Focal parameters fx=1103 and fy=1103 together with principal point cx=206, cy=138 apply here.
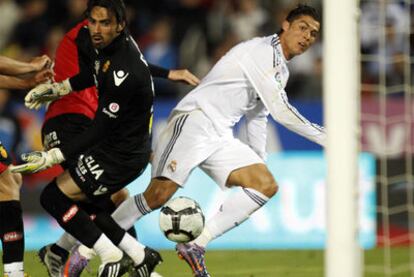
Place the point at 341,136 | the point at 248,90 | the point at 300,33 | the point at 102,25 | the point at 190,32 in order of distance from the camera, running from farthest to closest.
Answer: the point at 190,32 < the point at 248,90 < the point at 300,33 < the point at 102,25 < the point at 341,136

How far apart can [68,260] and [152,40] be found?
607 centimetres

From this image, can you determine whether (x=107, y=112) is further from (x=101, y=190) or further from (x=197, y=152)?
(x=197, y=152)

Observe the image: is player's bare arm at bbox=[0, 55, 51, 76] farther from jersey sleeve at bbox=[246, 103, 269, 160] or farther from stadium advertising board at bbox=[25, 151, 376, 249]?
stadium advertising board at bbox=[25, 151, 376, 249]

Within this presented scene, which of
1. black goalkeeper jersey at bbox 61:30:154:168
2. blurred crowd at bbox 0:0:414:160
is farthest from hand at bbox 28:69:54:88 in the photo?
blurred crowd at bbox 0:0:414:160

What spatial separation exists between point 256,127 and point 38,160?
6.21 feet

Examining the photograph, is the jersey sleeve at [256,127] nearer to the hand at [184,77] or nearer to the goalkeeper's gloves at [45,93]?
the hand at [184,77]

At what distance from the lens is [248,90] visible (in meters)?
7.78

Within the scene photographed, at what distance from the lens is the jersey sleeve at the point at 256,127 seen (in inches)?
317

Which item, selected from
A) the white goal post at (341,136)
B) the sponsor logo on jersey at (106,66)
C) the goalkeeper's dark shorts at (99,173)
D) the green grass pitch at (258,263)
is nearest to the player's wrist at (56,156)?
the goalkeeper's dark shorts at (99,173)

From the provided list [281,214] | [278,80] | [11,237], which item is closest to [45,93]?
[11,237]

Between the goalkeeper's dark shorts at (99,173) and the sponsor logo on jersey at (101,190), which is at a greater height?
the goalkeeper's dark shorts at (99,173)

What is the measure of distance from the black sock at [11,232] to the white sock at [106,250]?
504 mm

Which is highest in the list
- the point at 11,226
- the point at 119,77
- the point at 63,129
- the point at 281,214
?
the point at 119,77

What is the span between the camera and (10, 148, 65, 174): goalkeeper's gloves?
676 cm
